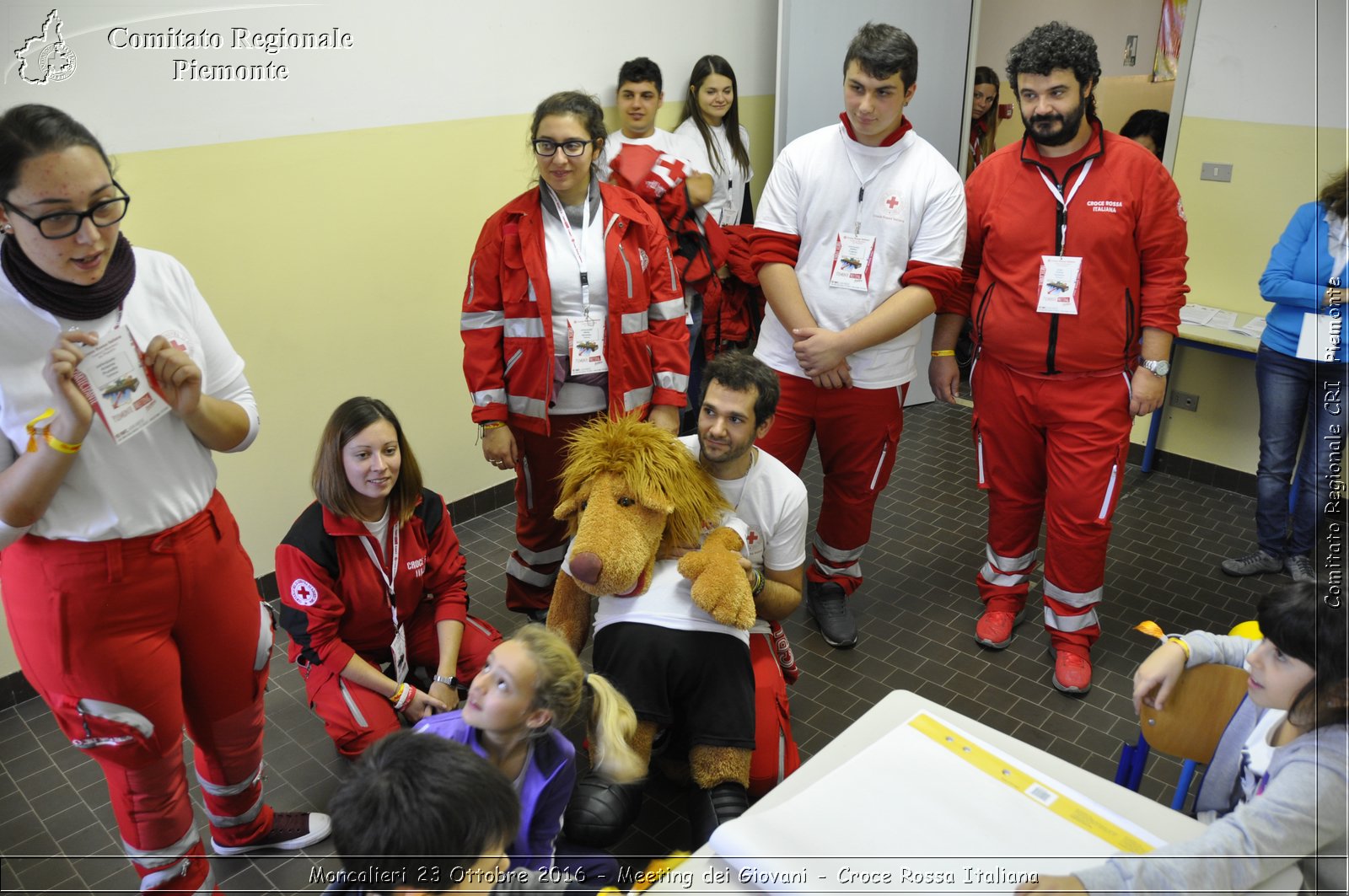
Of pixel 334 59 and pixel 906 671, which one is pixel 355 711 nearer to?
pixel 906 671

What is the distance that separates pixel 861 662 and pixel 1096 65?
6.12ft

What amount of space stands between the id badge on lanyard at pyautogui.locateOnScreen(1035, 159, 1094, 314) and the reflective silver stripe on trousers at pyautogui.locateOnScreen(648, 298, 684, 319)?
41.9 inches

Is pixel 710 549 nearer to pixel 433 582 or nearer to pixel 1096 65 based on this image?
pixel 433 582

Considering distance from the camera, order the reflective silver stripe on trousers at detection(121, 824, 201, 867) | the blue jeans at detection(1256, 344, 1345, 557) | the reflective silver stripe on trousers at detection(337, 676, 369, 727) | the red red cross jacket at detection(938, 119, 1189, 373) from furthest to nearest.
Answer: the blue jeans at detection(1256, 344, 1345, 557) < the red red cross jacket at detection(938, 119, 1189, 373) < the reflective silver stripe on trousers at detection(337, 676, 369, 727) < the reflective silver stripe on trousers at detection(121, 824, 201, 867)

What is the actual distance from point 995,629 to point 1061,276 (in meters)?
1.14

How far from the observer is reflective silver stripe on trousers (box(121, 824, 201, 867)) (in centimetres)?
193

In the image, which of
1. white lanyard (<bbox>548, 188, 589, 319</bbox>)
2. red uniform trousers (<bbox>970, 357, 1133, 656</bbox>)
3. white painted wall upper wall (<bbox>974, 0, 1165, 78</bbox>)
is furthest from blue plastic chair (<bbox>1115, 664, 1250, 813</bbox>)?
white painted wall upper wall (<bbox>974, 0, 1165, 78</bbox>)

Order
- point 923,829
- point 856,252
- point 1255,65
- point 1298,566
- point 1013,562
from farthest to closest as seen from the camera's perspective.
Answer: point 1255,65 → point 1298,566 → point 1013,562 → point 856,252 → point 923,829

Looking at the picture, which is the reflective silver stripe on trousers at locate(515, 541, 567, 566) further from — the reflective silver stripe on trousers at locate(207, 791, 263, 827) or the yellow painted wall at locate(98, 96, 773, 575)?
the reflective silver stripe on trousers at locate(207, 791, 263, 827)

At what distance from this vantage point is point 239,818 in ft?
7.30

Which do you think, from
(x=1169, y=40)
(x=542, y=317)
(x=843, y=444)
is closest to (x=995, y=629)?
(x=843, y=444)

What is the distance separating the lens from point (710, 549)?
7.02 feet

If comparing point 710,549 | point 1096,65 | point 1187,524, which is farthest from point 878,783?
point 1187,524

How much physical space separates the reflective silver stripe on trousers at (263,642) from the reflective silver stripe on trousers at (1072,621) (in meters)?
2.28
